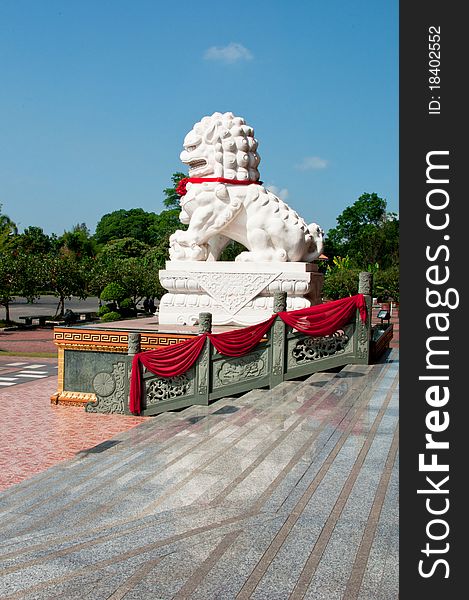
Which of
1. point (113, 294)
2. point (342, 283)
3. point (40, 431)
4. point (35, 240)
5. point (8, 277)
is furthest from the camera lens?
point (35, 240)

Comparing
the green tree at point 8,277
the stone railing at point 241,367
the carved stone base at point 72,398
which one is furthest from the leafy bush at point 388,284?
the carved stone base at point 72,398

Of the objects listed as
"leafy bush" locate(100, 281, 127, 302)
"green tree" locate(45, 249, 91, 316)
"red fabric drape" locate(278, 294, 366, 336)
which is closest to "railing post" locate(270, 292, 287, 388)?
"red fabric drape" locate(278, 294, 366, 336)

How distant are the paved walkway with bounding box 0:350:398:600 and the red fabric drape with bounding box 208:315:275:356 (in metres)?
1.39

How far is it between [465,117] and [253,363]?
19.7 feet

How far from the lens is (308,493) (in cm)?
413

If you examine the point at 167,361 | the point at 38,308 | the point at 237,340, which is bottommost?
the point at 167,361

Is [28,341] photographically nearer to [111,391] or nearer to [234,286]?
[234,286]

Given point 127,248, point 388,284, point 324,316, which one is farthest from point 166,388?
point 127,248

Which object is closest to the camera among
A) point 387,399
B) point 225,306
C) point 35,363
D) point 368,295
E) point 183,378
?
→ point 387,399

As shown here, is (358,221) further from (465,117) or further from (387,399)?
(465,117)

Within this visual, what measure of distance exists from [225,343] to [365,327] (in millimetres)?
1776

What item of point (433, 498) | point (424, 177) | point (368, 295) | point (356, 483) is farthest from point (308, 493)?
point (368, 295)

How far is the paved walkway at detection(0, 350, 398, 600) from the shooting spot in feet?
9.96

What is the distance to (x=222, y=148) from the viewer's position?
406 inches
